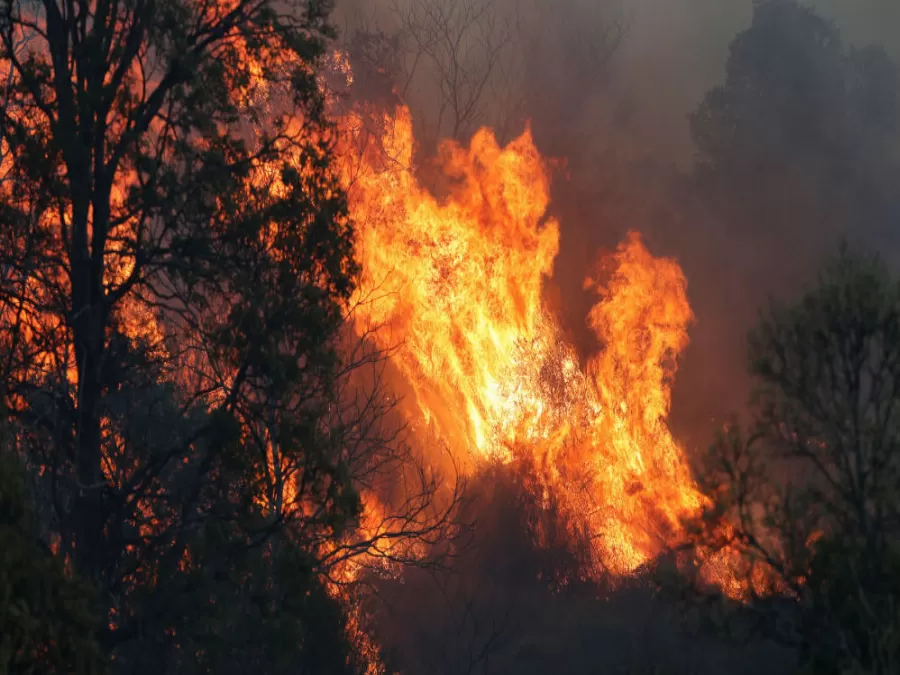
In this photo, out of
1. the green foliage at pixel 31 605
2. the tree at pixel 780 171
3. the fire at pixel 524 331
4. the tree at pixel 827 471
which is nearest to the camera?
the green foliage at pixel 31 605

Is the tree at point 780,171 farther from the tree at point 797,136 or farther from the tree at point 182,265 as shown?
the tree at point 182,265

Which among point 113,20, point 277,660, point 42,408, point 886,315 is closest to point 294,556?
point 277,660

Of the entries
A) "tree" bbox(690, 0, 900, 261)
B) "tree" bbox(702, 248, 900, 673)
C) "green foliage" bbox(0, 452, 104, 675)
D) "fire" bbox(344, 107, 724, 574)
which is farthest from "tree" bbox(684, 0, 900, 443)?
"green foliage" bbox(0, 452, 104, 675)

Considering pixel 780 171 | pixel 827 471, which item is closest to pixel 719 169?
pixel 780 171

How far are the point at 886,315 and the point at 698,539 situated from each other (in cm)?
492

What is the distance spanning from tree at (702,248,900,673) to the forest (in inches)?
2.4

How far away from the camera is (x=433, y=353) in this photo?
31453mm

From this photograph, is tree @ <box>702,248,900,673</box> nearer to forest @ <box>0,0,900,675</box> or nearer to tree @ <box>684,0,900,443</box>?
forest @ <box>0,0,900,675</box>

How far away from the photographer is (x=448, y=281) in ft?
101

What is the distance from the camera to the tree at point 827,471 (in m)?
14.0

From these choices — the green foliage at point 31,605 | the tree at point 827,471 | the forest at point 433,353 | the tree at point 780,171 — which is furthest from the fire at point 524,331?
the green foliage at point 31,605

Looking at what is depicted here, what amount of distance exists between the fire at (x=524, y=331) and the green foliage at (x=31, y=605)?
882 inches

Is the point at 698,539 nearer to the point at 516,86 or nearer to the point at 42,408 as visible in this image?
the point at 42,408

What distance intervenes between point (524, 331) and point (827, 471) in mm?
16670
